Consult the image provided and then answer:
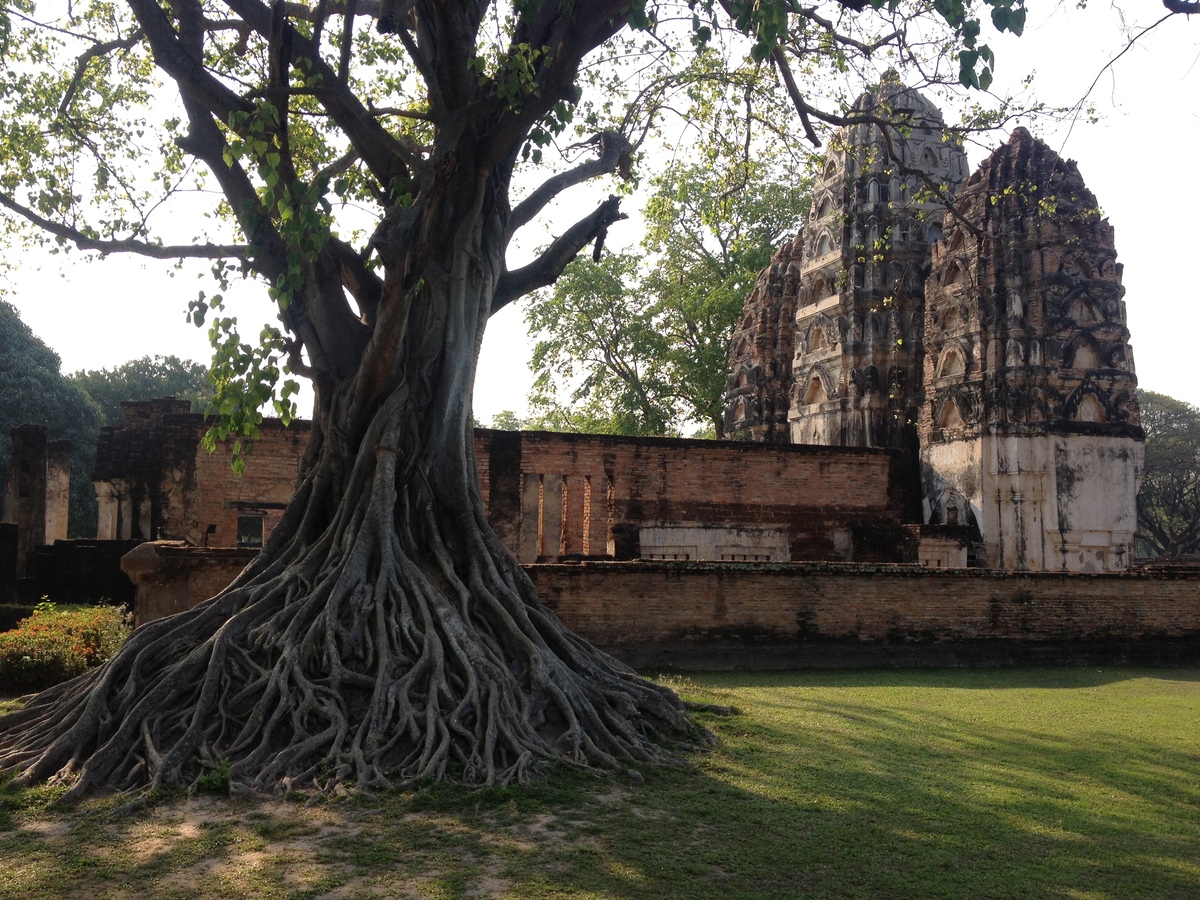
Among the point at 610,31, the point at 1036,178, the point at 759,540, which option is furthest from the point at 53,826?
the point at 1036,178

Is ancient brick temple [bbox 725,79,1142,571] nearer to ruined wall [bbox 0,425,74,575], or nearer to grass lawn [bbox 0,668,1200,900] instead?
grass lawn [bbox 0,668,1200,900]

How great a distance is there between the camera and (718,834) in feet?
15.8

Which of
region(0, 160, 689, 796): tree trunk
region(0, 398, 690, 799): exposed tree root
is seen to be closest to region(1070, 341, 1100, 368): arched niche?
region(0, 160, 689, 796): tree trunk

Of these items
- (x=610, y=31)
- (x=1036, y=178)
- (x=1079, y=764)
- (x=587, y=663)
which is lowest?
(x=1079, y=764)

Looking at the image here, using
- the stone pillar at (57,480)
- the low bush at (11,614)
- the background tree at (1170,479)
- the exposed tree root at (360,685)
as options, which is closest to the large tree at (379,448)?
the exposed tree root at (360,685)

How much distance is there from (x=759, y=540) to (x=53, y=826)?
1419 centimetres

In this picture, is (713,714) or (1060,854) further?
(713,714)

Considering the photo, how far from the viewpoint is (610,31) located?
838 cm

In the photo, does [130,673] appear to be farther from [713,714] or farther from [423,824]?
[713,714]

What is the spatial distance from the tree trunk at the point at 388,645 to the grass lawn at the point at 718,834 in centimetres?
43

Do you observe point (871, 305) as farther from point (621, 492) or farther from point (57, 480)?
point (57, 480)

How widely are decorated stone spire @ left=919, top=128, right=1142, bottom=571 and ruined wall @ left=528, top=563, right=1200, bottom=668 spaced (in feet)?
16.7

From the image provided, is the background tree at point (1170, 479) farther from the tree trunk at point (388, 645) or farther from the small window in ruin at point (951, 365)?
the tree trunk at point (388, 645)

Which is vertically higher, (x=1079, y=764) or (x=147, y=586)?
(x=147, y=586)
